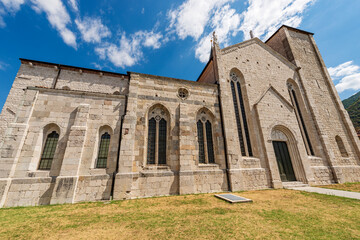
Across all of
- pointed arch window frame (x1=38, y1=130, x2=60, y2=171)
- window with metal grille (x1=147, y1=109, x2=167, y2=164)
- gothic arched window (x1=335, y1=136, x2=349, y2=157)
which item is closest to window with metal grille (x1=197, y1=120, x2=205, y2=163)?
window with metal grille (x1=147, y1=109, x2=167, y2=164)

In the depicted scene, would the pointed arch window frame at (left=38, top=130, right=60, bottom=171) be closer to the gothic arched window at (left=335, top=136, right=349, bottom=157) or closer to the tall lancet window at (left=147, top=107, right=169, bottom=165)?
the tall lancet window at (left=147, top=107, right=169, bottom=165)

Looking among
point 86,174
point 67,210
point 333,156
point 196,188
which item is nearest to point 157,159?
point 196,188

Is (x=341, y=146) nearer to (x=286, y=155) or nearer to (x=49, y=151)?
(x=286, y=155)

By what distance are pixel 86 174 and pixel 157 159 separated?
4.12 metres

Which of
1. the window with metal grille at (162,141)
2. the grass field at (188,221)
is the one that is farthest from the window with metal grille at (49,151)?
the window with metal grille at (162,141)

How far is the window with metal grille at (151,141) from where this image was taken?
9.44 metres

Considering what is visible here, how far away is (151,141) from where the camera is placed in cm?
978

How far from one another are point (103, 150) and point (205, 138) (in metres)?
7.12

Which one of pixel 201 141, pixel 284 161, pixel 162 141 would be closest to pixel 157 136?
pixel 162 141

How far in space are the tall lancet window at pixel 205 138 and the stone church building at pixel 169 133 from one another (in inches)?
3.0

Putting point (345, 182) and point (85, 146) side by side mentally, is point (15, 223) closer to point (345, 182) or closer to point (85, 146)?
point (85, 146)

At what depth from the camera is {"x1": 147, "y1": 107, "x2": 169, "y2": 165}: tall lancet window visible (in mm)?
9508

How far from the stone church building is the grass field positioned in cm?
174

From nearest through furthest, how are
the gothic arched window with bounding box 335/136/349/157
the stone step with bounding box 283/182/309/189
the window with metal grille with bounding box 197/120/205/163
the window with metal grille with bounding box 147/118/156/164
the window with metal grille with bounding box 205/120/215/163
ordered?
the window with metal grille with bounding box 147/118/156/164, the window with metal grille with bounding box 197/120/205/163, the window with metal grille with bounding box 205/120/215/163, the stone step with bounding box 283/182/309/189, the gothic arched window with bounding box 335/136/349/157
